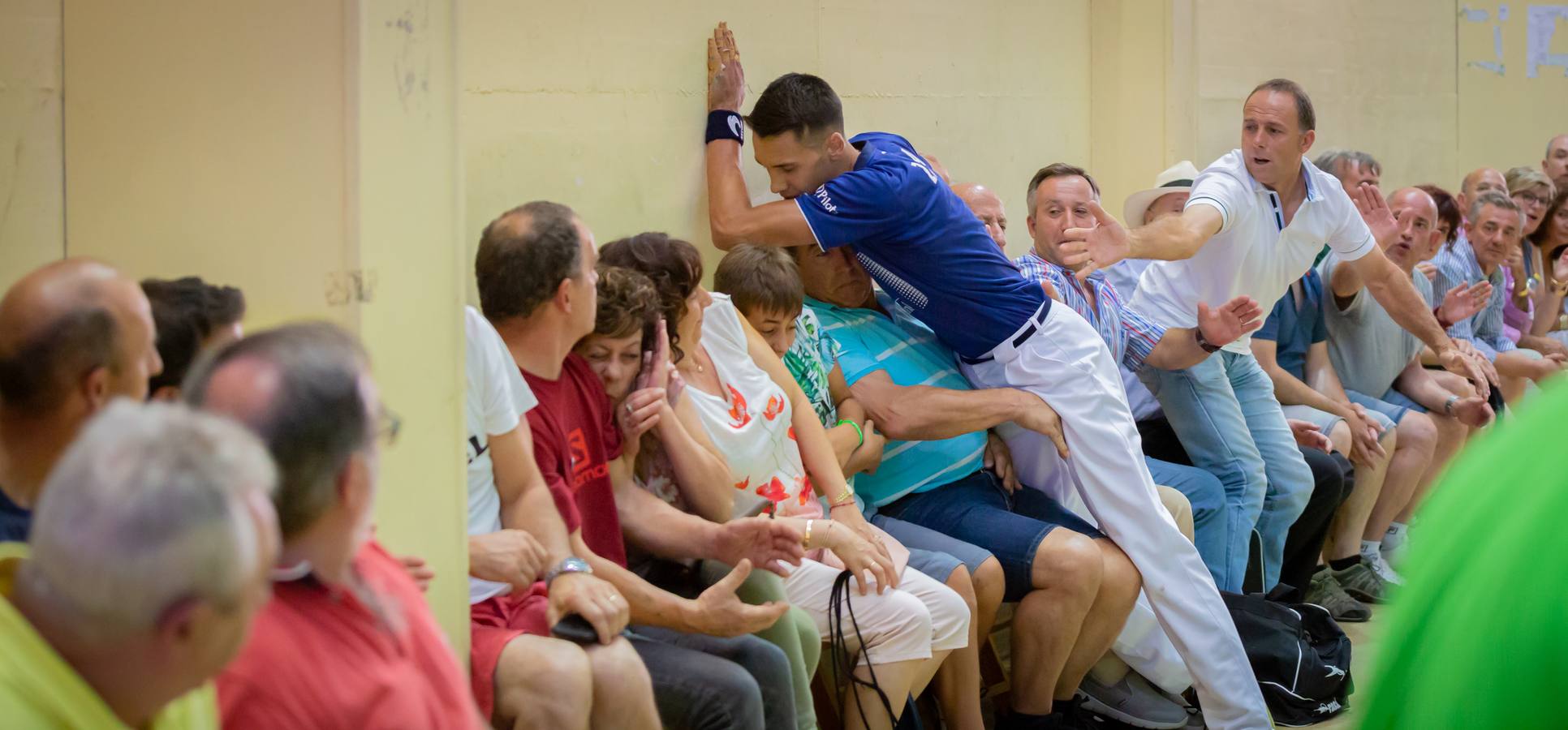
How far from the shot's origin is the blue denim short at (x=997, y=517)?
12.4 feet

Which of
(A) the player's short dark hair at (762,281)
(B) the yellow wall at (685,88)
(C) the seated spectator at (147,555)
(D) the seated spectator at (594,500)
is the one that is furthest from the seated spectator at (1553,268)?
(C) the seated spectator at (147,555)

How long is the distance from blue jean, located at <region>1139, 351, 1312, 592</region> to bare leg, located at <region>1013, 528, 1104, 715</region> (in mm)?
1060

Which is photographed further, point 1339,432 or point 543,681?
point 1339,432

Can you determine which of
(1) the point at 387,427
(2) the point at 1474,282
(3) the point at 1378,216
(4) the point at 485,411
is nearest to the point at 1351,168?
(3) the point at 1378,216

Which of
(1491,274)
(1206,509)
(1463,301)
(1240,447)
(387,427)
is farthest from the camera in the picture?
(1491,274)

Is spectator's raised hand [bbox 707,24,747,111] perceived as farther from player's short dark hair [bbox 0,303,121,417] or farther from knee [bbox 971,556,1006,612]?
player's short dark hair [bbox 0,303,121,417]

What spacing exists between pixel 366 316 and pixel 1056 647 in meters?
2.06

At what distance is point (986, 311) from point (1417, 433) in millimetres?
2643

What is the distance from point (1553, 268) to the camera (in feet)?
23.8

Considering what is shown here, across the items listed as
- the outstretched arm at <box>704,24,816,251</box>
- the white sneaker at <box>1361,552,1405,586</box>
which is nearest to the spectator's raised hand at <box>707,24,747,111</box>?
the outstretched arm at <box>704,24,816,251</box>

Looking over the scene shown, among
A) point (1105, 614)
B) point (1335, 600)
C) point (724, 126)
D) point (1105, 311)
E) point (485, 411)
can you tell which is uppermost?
point (724, 126)

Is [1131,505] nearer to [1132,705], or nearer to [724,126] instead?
[1132,705]

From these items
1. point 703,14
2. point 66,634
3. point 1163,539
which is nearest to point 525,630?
point 66,634

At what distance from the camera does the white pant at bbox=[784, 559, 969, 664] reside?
3277 millimetres
